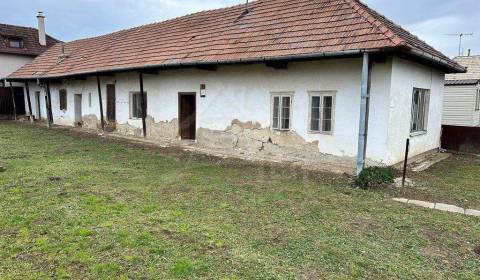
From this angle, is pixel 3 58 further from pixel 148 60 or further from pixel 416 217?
pixel 416 217

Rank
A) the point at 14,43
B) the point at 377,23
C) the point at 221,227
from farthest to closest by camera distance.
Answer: the point at 14,43, the point at 377,23, the point at 221,227

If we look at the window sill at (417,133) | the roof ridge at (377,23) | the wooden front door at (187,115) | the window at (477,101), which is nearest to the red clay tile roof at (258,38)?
the roof ridge at (377,23)

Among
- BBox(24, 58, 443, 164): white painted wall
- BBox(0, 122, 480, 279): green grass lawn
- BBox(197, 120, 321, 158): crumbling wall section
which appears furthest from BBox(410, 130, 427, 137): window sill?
BBox(197, 120, 321, 158): crumbling wall section

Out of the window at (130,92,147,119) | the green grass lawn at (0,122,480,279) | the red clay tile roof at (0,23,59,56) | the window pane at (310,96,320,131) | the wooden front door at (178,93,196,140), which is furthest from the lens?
the red clay tile roof at (0,23,59,56)

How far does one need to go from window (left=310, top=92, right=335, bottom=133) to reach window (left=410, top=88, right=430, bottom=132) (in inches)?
95.0

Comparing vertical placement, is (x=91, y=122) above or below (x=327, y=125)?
below

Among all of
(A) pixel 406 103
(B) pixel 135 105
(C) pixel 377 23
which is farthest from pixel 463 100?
(B) pixel 135 105

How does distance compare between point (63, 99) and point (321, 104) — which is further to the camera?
point (63, 99)

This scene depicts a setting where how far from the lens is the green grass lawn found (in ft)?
11.6

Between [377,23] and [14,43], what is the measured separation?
26364 millimetres

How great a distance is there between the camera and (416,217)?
5199 mm

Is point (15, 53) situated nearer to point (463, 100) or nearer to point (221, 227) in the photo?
point (221, 227)

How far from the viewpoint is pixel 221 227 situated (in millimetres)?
4590

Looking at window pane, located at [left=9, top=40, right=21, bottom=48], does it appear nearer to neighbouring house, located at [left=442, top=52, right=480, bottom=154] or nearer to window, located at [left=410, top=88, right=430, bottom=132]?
window, located at [left=410, top=88, right=430, bottom=132]
